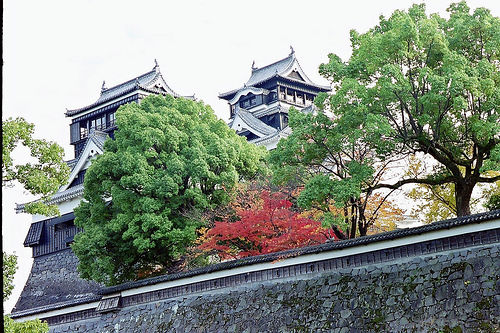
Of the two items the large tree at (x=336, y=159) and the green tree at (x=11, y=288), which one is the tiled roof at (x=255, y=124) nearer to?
the large tree at (x=336, y=159)

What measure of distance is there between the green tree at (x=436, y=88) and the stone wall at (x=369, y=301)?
12.4 feet

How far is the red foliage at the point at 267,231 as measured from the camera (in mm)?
19891

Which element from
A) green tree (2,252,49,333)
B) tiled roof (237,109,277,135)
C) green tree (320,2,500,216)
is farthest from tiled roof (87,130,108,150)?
green tree (2,252,49,333)

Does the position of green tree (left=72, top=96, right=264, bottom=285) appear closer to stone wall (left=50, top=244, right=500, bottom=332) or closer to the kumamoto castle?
the kumamoto castle

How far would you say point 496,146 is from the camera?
1548 centimetres

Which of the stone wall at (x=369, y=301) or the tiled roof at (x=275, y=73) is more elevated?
the tiled roof at (x=275, y=73)

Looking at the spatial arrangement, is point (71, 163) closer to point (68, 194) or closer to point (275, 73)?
point (68, 194)

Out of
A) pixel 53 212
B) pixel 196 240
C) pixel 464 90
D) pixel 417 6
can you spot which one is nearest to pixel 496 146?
pixel 464 90

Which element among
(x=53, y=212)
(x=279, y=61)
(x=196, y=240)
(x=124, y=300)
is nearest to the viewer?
(x=53, y=212)

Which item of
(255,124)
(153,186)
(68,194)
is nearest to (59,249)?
(68,194)

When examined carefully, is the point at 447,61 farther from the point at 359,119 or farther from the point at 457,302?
the point at 457,302

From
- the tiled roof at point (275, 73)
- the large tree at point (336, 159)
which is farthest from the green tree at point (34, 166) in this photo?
the tiled roof at point (275, 73)

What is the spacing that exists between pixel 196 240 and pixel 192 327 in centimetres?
648

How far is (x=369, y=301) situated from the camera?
1377 cm
